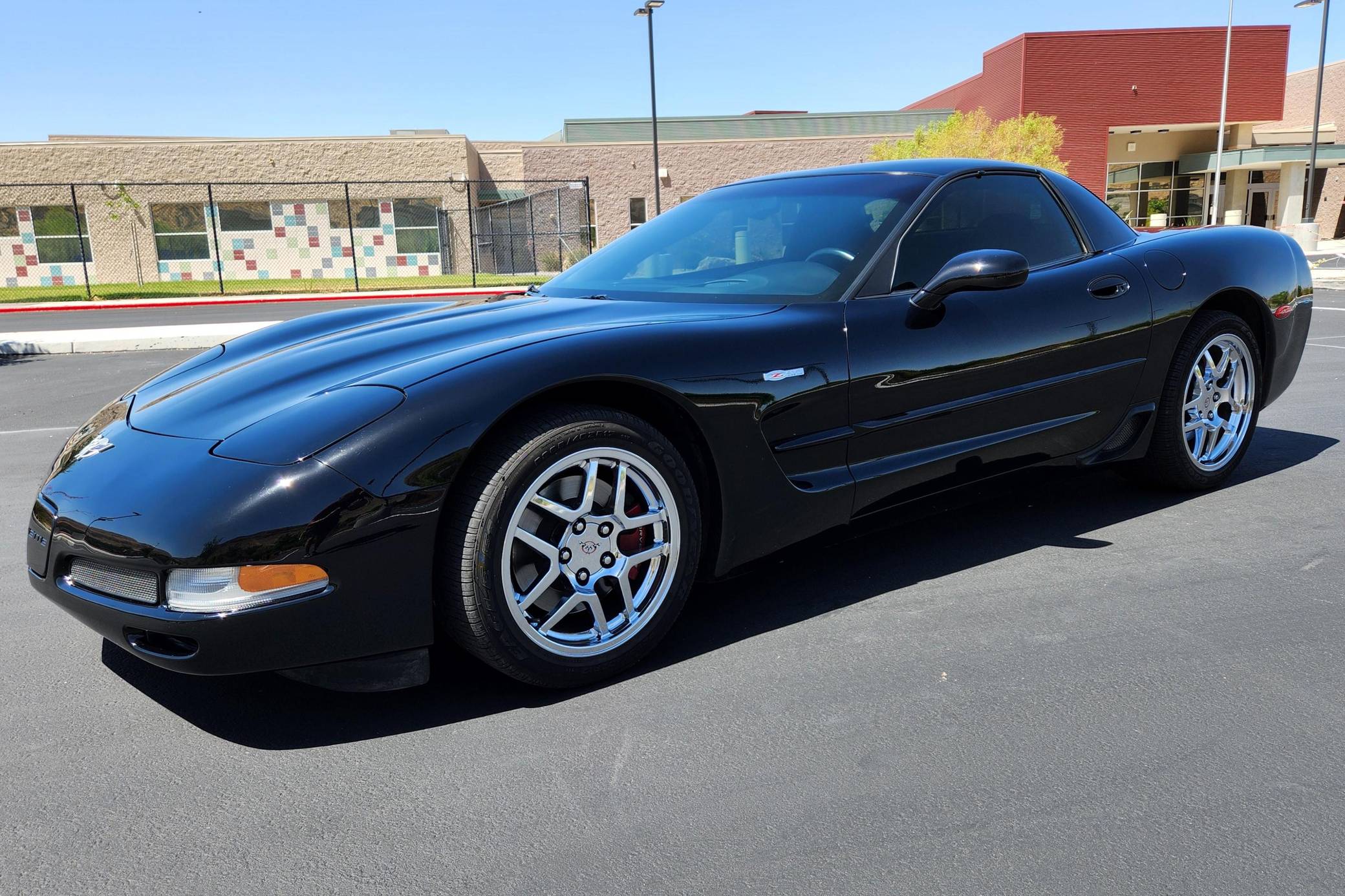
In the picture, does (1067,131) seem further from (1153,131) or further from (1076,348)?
(1076,348)

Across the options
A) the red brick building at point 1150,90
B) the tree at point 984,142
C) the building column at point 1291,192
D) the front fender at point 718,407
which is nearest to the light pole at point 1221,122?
the red brick building at point 1150,90

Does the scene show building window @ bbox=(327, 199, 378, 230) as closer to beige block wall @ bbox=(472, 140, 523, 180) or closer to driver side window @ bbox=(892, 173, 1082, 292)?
beige block wall @ bbox=(472, 140, 523, 180)

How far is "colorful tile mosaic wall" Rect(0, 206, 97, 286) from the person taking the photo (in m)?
31.3

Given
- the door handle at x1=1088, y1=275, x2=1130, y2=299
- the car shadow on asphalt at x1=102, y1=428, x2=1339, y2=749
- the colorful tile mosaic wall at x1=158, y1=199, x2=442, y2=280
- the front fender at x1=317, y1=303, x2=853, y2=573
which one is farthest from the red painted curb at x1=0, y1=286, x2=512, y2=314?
the front fender at x1=317, y1=303, x2=853, y2=573

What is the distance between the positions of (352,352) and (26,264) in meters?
34.4

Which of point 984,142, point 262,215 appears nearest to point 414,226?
point 262,215

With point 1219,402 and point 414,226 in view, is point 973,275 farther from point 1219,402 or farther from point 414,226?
point 414,226

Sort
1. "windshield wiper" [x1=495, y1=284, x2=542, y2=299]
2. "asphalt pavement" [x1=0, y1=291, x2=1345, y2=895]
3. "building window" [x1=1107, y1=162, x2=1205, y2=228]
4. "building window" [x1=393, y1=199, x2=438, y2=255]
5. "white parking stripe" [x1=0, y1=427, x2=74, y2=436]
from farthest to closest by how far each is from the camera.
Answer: "building window" [x1=1107, y1=162, x2=1205, y2=228]
"building window" [x1=393, y1=199, x2=438, y2=255]
"white parking stripe" [x1=0, y1=427, x2=74, y2=436]
"windshield wiper" [x1=495, y1=284, x2=542, y2=299]
"asphalt pavement" [x1=0, y1=291, x2=1345, y2=895]

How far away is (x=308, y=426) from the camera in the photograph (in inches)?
95.0

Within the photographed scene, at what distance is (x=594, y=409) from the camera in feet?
8.77

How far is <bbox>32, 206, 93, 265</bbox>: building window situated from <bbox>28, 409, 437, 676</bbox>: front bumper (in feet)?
111

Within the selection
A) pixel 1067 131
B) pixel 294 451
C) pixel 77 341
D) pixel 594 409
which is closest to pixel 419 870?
pixel 294 451

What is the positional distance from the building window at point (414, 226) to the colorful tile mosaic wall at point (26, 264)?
32.1ft

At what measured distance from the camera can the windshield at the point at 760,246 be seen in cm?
338
